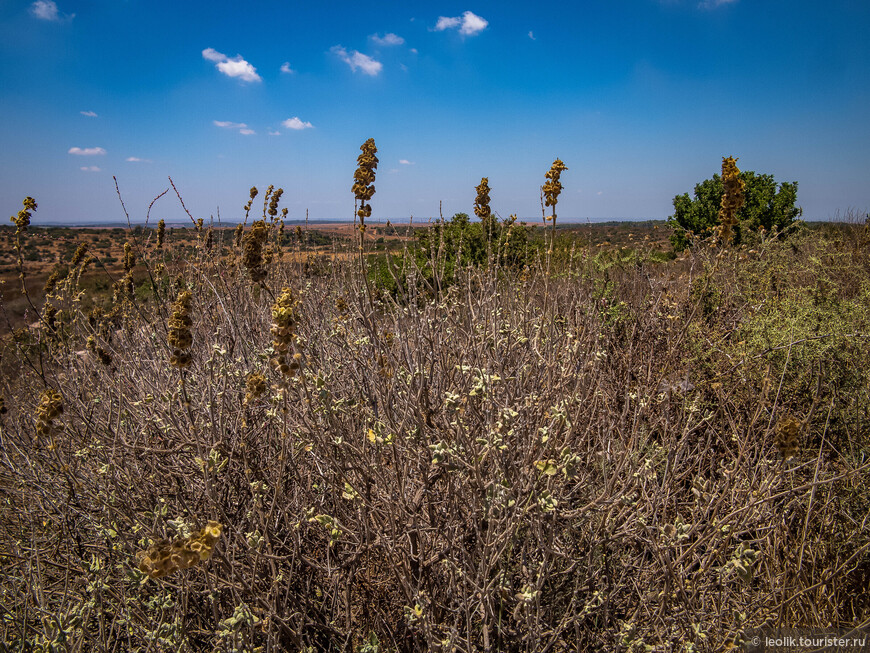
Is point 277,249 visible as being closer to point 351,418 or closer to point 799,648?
point 351,418

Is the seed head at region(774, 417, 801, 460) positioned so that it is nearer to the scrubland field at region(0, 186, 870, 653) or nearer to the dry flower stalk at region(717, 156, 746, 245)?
the scrubland field at region(0, 186, 870, 653)

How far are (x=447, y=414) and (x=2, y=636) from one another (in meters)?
1.73

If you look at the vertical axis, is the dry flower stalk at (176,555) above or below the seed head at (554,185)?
below

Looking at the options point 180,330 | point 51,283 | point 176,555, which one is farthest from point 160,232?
point 176,555

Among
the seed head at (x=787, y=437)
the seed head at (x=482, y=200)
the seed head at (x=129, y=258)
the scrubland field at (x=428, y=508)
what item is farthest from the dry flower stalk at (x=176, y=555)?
the seed head at (x=129, y=258)

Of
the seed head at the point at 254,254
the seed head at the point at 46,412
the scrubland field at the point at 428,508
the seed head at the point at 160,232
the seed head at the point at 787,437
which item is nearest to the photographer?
the seed head at the point at 787,437

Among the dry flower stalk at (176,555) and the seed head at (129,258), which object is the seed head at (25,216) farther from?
the dry flower stalk at (176,555)

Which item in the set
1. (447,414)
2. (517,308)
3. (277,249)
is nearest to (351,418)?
(447,414)

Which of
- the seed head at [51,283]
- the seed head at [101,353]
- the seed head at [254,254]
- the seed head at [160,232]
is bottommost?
the seed head at [101,353]

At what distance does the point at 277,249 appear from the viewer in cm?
409

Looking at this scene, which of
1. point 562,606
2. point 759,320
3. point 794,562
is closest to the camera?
point 562,606

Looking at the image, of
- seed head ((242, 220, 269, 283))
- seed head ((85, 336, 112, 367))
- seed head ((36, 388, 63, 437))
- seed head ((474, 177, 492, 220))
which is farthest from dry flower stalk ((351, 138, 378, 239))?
seed head ((85, 336, 112, 367))

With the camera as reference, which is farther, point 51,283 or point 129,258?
→ point 51,283

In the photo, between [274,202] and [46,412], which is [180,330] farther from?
[274,202]
